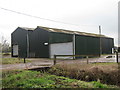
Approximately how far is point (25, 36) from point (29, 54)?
132 inches

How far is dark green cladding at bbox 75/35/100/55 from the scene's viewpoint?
19306mm

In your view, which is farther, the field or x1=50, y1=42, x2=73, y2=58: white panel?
x1=50, y1=42, x2=73, y2=58: white panel

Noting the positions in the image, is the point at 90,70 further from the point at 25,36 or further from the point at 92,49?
the point at 25,36

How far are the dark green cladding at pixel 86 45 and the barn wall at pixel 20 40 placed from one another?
1022cm

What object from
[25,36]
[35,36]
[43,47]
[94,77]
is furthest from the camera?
[25,36]

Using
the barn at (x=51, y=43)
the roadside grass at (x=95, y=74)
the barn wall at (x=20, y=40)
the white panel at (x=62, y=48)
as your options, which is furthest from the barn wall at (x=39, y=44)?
the roadside grass at (x=95, y=74)

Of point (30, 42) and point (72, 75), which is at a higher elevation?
point (30, 42)

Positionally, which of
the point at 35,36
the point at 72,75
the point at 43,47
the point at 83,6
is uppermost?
the point at 83,6

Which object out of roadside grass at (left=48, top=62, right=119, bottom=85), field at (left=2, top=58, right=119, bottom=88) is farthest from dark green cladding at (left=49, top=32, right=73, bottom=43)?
roadside grass at (left=48, top=62, right=119, bottom=85)

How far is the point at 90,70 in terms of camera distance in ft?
20.7

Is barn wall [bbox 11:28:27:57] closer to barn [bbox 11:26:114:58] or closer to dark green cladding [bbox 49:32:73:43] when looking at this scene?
barn [bbox 11:26:114:58]

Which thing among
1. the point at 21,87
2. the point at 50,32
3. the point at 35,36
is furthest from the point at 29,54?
the point at 21,87

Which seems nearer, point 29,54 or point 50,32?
point 50,32

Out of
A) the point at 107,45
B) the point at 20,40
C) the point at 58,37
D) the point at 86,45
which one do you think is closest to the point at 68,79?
the point at 58,37
